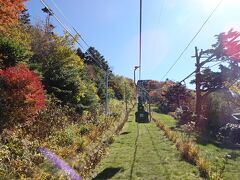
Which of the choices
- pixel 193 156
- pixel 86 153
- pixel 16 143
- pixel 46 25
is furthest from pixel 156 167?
pixel 46 25

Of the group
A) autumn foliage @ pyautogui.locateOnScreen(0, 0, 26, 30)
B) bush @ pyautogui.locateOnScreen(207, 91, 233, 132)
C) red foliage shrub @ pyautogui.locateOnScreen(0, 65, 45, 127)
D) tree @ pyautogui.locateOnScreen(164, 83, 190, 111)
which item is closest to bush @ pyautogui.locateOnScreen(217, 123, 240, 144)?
bush @ pyautogui.locateOnScreen(207, 91, 233, 132)

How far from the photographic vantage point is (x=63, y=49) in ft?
99.3

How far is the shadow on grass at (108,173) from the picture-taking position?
1193cm

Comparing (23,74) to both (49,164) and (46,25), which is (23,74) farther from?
(46,25)

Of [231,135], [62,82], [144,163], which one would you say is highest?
[62,82]

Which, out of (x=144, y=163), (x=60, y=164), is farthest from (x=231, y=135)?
(x=60, y=164)

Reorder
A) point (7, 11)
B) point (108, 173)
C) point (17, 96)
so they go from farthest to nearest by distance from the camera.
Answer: point (7, 11) → point (17, 96) → point (108, 173)

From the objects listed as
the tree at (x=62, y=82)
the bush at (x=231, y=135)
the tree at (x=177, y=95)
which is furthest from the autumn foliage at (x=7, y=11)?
the tree at (x=177, y=95)

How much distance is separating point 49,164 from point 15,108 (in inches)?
177

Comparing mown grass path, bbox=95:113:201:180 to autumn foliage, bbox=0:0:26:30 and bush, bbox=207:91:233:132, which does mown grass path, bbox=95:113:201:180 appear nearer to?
autumn foliage, bbox=0:0:26:30

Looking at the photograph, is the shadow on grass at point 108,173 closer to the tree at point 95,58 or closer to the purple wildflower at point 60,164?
the purple wildflower at point 60,164

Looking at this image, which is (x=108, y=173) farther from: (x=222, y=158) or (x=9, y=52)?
(x=9, y=52)

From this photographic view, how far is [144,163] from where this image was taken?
1410cm

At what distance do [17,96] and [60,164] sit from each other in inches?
180
